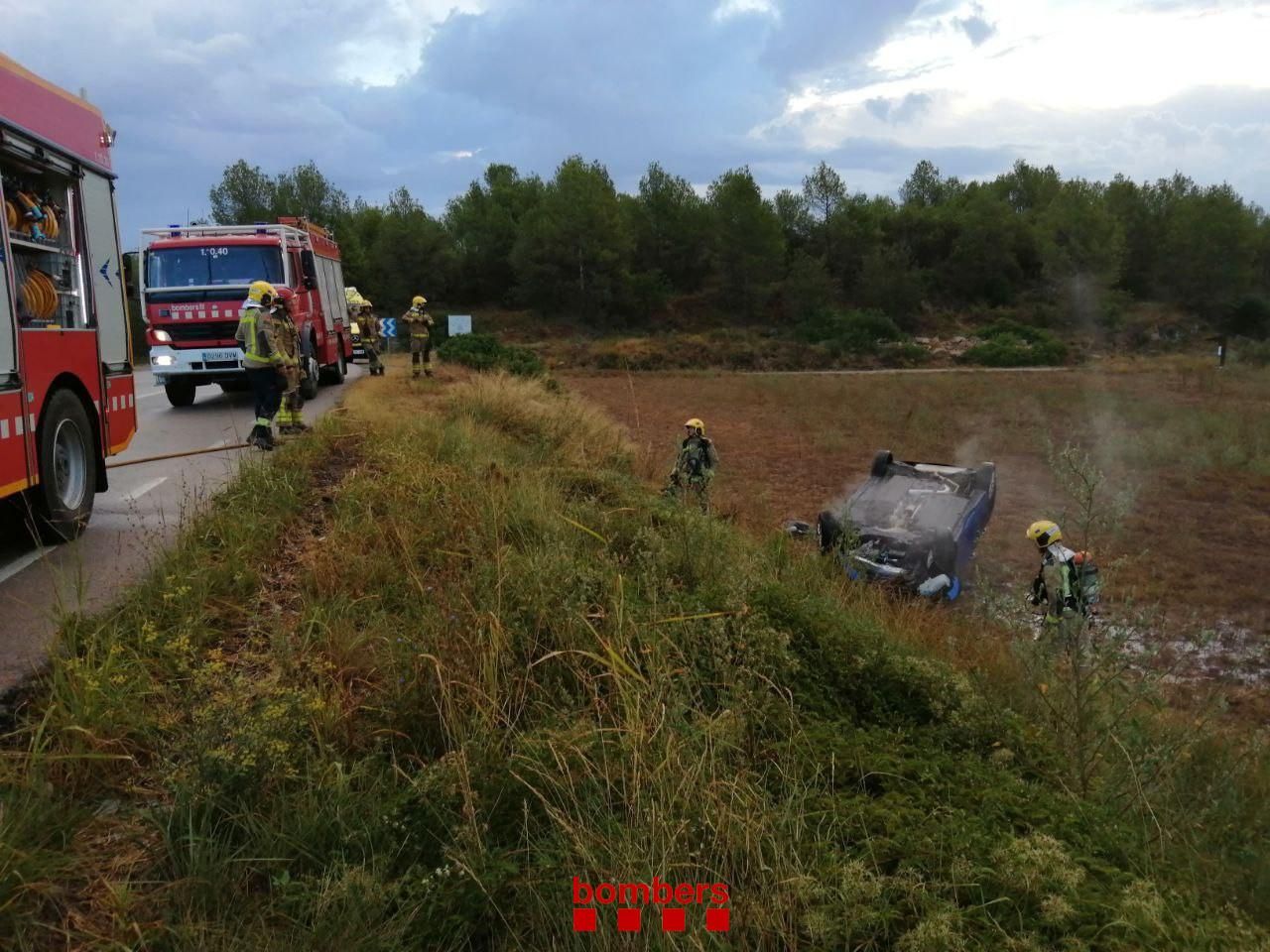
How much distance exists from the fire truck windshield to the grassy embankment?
9402 mm

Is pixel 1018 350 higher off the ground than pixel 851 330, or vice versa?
pixel 851 330

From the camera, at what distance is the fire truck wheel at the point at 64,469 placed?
20.0 feet

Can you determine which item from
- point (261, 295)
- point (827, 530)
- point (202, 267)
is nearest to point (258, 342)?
point (261, 295)

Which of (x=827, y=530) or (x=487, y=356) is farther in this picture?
(x=487, y=356)

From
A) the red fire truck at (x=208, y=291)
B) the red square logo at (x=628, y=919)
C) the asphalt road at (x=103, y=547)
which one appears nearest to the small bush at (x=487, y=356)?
the red fire truck at (x=208, y=291)

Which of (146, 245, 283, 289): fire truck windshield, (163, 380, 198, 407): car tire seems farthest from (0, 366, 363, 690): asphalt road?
(146, 245, 283, 289): fire truck windshield

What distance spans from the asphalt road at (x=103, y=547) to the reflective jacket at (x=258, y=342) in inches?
38.2

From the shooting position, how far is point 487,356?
23219 millimetres

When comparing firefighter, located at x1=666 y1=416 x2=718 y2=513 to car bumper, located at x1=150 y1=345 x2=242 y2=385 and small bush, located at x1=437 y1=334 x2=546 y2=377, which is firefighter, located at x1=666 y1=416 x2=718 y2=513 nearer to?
car bumper, located at x1=150 y1=345 x2=242 y2=385

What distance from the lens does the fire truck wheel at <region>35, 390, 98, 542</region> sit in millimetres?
6098

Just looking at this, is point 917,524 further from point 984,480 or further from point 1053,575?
point 1053,575

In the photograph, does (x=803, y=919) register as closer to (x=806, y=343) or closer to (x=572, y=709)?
(x=572, y=709)

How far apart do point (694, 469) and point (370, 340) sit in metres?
12.7

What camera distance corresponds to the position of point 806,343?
5378 centimetres
